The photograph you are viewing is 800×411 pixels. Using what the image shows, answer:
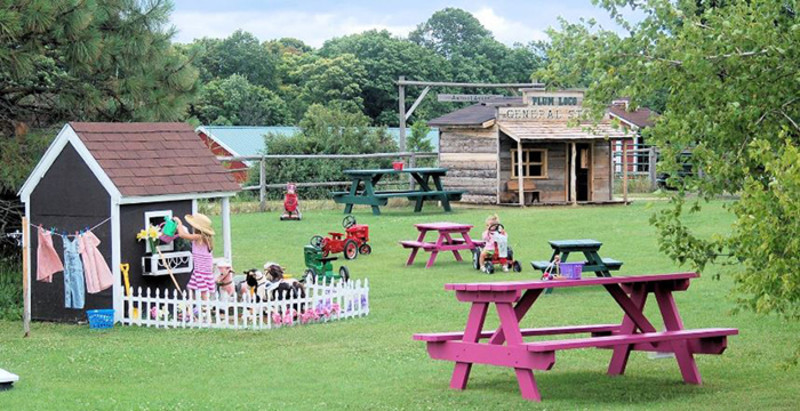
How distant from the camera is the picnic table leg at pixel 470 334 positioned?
11383 mm

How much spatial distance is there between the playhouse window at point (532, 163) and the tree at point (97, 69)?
1582 centimetres

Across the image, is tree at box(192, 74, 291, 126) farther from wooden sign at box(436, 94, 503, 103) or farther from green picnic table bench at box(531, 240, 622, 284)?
green picnic table bench at box(531, 240, 622, 284)

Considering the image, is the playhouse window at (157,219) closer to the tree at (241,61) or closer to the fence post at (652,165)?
the fence post at (652,165)

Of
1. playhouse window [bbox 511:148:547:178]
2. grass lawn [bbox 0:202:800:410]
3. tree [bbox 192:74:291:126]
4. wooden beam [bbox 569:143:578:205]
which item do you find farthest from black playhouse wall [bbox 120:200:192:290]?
tree [bbox 192:74:291:126]

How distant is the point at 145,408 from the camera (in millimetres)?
10719

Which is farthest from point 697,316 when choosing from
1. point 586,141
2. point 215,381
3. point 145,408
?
point 586,141

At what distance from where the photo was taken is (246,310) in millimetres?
16500

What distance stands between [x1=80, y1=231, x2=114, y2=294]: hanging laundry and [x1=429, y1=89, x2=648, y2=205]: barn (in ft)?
64.3

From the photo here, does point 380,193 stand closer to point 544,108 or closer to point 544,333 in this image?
point 544,108

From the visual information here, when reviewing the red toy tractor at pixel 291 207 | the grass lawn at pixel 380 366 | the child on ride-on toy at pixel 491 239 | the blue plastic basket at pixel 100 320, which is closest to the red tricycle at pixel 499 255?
the child on ride-on toy at pixel 491 239

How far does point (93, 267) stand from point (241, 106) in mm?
57884

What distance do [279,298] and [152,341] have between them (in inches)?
90.6

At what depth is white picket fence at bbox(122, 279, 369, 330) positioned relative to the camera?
16453 mm

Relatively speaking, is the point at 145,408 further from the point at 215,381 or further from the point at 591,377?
the point at 591,377
